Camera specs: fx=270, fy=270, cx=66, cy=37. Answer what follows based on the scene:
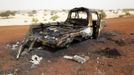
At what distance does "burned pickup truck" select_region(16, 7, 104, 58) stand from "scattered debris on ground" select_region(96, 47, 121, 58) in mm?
1318

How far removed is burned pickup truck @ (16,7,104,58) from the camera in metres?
11.4

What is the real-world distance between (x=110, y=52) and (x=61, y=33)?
2291mm

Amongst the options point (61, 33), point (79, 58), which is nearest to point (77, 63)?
point (79, 58)

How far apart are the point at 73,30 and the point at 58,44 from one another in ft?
4.90

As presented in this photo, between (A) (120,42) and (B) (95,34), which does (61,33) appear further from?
(A) (120,42)

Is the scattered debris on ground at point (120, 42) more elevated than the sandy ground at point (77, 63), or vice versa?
the sandy ground at point (77, 63)

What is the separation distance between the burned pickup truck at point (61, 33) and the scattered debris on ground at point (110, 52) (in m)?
1.32

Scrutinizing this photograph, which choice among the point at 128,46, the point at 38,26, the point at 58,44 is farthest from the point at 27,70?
the point at 128,46

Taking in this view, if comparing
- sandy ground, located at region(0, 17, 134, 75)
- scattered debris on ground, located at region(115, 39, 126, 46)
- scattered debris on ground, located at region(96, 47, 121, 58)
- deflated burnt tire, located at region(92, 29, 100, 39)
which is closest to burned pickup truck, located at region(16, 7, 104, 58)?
deflated burnt tire, located at region(92, 29, 100, 39)

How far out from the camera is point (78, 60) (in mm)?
10391

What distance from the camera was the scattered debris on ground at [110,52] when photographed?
11367mm

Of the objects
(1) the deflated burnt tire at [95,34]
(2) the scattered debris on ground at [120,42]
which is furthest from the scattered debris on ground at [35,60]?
(2) the scattered debris on ground at [120,42]

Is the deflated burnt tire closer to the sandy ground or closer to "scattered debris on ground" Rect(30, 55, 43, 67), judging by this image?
the sandy ground

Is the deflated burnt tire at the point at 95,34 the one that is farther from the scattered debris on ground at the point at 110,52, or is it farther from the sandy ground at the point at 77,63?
the scattered debris on ground at the point at 110,52
